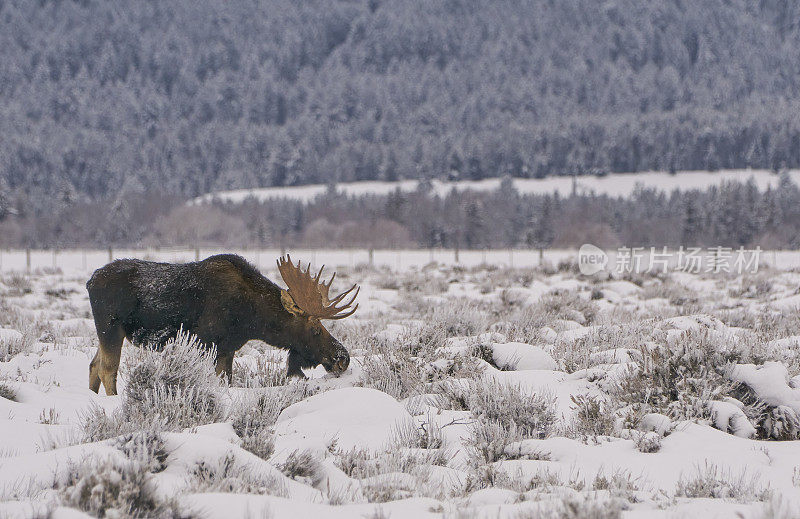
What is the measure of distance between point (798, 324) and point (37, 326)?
384 inches

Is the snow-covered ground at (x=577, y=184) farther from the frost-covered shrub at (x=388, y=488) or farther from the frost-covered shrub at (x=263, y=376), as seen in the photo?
the frost-covered shrub at (x=388, y=488)

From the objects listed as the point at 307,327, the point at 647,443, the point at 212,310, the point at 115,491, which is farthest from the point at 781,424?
the point at 212,310

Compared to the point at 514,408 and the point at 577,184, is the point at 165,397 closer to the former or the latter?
the point at 514,408

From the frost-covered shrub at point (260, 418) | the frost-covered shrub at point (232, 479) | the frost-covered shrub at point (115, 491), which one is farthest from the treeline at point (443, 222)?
the frost-covered shrub at point (115, 491)

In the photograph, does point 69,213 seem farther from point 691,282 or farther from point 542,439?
point 542,439

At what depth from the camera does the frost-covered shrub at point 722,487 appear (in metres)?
3.41

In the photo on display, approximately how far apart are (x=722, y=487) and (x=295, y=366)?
3.69 meters

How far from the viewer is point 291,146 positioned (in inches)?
6811

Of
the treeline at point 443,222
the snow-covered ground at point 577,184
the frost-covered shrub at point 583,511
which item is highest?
the snow-covered ground at point 577,184

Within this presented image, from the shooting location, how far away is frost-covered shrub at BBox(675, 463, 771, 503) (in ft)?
11.2

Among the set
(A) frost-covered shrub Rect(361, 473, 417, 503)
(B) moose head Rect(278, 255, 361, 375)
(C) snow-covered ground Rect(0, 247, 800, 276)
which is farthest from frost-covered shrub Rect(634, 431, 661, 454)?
(C) snow-covered ground Rect(0, 247, 800, 276)

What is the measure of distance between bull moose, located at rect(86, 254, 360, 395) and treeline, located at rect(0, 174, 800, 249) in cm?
7485

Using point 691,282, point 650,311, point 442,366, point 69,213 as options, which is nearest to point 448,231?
point 69,213

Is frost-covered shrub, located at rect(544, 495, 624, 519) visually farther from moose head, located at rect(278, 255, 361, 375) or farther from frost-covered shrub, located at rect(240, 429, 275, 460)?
moose head, located at rect(278, 255, 361, 375)
